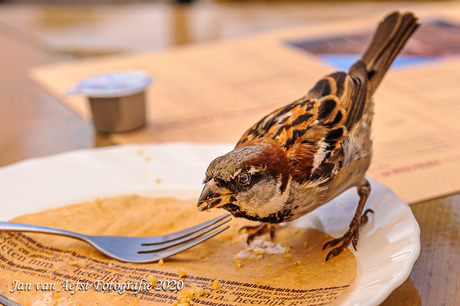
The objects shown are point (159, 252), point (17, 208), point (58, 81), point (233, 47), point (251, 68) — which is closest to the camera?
point (159, 252)

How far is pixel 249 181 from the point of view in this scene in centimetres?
93

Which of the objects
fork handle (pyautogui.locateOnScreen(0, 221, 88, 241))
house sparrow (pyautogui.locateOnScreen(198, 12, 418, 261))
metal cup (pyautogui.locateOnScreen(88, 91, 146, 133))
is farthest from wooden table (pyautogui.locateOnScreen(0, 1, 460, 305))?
fork handle (pyautogui.locateOnScreen(0, 221, 88, 241))

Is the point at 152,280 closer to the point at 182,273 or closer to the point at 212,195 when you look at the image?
the point at 182,273

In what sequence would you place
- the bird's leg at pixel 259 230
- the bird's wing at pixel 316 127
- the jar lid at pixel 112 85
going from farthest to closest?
the jar lid at pixel 112 85
the bird's leg at pixel 259 230
the bird's wing at pixel 316 127

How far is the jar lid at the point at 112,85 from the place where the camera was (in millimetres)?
1749

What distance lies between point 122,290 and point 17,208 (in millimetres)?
442

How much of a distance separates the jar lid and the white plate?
0.40 meters

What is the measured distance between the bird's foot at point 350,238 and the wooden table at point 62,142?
14 cm

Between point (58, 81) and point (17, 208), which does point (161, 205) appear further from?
point (58, 81)

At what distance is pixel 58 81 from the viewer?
2264 mm

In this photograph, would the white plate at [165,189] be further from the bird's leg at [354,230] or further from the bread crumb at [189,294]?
the bread crumb at [189,294]

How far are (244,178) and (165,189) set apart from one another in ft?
1.41

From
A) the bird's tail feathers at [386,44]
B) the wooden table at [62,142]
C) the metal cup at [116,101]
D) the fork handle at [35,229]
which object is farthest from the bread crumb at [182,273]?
the metal cup at [116,101]

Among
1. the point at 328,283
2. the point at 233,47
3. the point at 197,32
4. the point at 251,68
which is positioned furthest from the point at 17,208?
the point at 197,32
